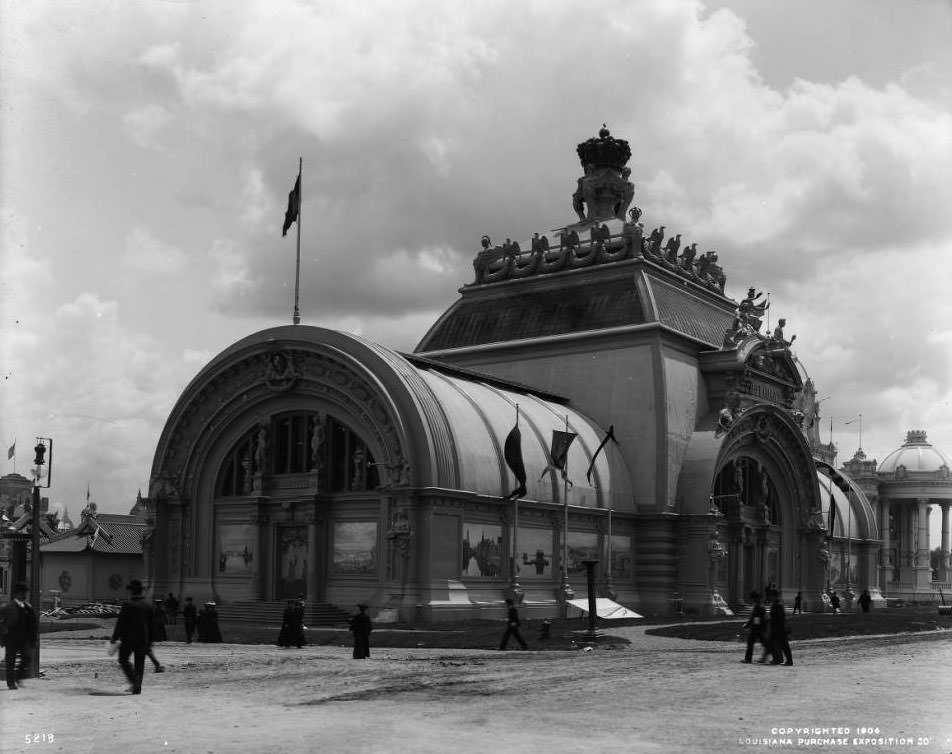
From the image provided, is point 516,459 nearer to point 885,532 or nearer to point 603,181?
point 603,181

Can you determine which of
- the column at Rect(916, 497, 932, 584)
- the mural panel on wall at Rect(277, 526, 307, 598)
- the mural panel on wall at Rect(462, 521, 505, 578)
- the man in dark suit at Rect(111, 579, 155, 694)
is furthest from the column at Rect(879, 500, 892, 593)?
the man in dark suit at Rect(111, 579, 155, 694)

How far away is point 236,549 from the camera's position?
55031 millimetres

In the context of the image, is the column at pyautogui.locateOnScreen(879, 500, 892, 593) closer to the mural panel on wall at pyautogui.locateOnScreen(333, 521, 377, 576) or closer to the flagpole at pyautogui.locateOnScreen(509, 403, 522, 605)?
the flagpole at pyautogui.locateOnScreen(509, 403, 522, 605)

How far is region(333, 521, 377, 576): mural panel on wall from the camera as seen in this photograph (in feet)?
165

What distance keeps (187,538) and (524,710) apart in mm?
39261

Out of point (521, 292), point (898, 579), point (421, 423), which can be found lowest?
point (898, 579)

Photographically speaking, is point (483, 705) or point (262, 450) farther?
point (262, 450)

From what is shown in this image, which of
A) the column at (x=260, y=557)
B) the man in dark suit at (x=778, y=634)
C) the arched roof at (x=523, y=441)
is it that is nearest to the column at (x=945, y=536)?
the arched roof at (x=523, y=441)

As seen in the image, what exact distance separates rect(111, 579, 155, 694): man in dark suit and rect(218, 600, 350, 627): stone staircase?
85.9 feet

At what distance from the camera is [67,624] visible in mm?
50781

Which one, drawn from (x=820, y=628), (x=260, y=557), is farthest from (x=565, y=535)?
(x=260, y=557)

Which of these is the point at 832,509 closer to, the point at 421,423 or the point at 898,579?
the point at 421,423

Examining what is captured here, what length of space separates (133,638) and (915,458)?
113499 mm

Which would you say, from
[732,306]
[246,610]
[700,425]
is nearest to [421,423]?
[246,610]
